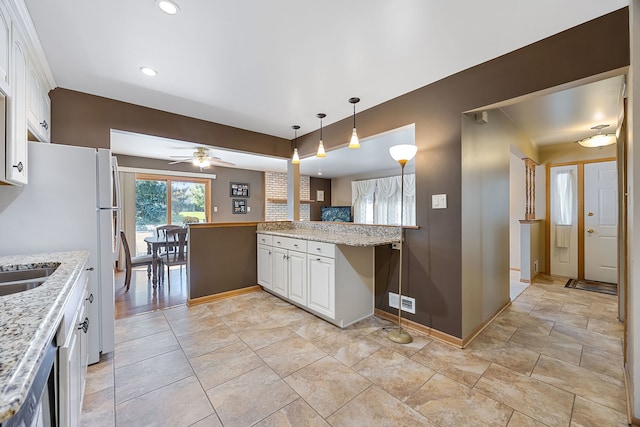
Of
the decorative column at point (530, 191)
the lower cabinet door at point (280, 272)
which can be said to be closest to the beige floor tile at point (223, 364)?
the lower cabinet door at point (280, 272)

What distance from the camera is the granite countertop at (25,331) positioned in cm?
49

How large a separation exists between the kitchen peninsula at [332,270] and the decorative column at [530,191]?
10.9 ft

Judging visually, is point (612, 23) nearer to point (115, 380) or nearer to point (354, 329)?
point (354, 329)

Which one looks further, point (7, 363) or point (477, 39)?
point (477, 39)

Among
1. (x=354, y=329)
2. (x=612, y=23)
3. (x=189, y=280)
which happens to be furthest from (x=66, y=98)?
(x=612, y=23)

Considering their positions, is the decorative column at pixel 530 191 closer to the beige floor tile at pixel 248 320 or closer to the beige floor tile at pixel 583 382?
the beige floor tile at pixel 583 382

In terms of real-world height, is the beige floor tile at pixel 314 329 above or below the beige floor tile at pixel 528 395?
above

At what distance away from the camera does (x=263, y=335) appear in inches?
97.3

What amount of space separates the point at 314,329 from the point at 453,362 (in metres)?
1.20

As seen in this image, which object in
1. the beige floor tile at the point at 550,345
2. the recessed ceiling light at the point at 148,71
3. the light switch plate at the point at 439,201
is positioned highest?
the recessed ceiling light at the point at 148,71

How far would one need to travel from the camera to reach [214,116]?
325cm

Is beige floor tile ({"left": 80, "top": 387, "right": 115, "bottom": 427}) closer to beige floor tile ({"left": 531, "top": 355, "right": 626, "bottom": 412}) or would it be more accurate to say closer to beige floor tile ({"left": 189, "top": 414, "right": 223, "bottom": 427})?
beige floor tile ({"left": 189, "top": 414, "right": 223, "bottom": 427})

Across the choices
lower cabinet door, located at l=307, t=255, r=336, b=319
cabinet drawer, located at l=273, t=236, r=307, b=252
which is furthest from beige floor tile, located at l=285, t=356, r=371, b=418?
cabinet drawer, located at l=273, t=236, r=307, b=252

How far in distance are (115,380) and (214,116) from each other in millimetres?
2714
